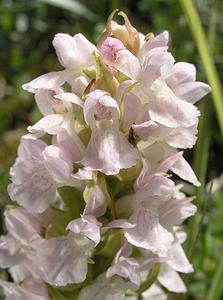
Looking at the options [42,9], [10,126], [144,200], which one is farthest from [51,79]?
[42,9]

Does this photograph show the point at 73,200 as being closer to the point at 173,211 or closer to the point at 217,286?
the point at 173,211

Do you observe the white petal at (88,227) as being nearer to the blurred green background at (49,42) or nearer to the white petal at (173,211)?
the white petal at (173,211)

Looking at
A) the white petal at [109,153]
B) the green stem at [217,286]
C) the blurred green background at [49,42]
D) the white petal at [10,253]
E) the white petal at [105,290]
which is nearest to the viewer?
the white petal at [109,153]

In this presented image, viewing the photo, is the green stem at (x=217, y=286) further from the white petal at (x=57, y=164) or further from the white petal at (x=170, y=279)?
the white petal at (x=57, y=164)

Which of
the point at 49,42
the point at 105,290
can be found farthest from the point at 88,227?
the point at 49,42

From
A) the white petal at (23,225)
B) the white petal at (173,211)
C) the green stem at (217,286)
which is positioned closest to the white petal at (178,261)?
the white petal at (173,211)

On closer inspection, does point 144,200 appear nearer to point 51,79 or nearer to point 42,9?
point 51,79

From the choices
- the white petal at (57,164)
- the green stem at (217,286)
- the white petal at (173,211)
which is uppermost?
the white petal at (57,164)

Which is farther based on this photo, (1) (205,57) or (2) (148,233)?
(1) (205,57)

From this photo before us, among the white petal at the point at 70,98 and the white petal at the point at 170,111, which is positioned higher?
the white petal at the point at 70,98

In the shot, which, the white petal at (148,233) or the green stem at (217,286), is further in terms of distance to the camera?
the green stem at (217,286)

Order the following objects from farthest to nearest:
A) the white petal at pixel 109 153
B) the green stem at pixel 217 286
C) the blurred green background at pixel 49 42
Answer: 1. the blurred green background at pixel 49 42
2. the green stem at pixel 217 286
3. the white petal at pixel 109 153
